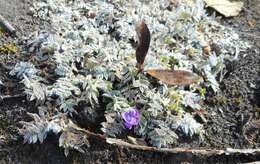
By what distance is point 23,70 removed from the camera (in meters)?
2.88

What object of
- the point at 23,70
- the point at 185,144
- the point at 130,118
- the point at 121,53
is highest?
the point at 121,53

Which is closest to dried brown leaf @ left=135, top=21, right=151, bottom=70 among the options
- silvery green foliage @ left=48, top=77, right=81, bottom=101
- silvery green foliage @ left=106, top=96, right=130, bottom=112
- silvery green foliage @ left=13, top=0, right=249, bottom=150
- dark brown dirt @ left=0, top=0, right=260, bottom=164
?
→ silvery green foliage @ left=13, top=0, right=249, bottom=150

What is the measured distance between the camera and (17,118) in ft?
8.94

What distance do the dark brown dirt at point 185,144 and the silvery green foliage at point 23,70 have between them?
0.13 ft

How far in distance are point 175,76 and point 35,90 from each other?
2.33 ft

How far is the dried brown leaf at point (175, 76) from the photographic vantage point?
9.45ft

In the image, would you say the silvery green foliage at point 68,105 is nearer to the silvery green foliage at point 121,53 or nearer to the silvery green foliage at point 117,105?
the silvery green foliage at point 121,53

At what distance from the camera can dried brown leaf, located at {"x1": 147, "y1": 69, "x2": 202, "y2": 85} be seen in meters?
2.88

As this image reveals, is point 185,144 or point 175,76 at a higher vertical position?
point 175,76

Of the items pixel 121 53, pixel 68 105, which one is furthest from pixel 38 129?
pixel 121 53

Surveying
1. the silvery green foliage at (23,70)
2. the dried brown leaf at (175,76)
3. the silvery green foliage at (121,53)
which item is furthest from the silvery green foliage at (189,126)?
the silvery green foliage at (23,70)

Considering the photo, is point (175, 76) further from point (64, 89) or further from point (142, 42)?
point (64, 89)

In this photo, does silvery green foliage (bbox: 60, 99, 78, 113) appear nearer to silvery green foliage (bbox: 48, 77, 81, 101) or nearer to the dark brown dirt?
silvery green foliage (bbox: 48, 77, 81, 101)

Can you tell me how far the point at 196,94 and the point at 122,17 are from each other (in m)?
0.65
